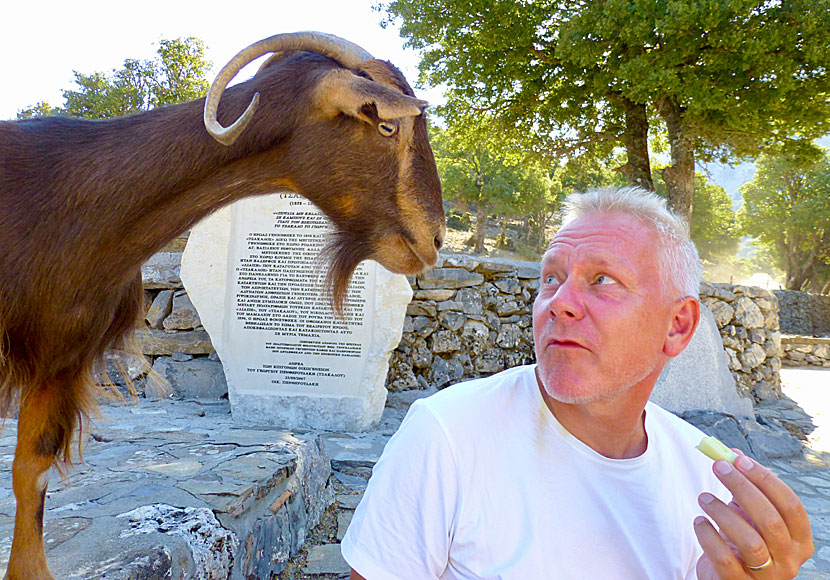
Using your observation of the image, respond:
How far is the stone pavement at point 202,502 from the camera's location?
6.18 ft

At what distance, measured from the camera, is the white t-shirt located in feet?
3.78

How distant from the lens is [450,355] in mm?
6652

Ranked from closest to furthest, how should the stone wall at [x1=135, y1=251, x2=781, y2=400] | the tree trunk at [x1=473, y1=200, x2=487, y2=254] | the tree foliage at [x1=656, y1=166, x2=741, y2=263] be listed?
the stone wall at [x1=135, y1=251, x2=781, y2=400], the tree trunk at [x1=473, y1=200, x2=487, y2=254], the tree foliage at [x1=656, y1=166, x2=741, y2=263]

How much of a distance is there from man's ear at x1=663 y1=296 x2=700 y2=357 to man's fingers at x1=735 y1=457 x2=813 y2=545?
0.39 meters

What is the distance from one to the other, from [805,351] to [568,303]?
46.7ft

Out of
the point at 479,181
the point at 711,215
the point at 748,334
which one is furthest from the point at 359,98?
the point at 711,215

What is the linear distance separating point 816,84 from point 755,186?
21.4 m

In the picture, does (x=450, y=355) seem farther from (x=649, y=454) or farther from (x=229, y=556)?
(x=649, y=454)

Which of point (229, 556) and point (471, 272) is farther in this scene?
point (471, 272)

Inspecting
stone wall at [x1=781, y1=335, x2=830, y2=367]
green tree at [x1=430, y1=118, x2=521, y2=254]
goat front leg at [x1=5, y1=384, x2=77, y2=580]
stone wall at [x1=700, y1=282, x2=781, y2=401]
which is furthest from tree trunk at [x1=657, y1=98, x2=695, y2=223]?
green tree at [x1=430, y1=118, x2=521, y2=254]

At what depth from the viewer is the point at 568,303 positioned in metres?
1.27

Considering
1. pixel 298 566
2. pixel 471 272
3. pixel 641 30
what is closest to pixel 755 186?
pixel 641 30

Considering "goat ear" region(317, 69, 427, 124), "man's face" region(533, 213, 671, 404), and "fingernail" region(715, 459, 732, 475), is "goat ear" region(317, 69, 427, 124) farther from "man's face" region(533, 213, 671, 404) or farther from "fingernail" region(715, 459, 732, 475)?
"fingernail" region(715, 459, 732, 475)

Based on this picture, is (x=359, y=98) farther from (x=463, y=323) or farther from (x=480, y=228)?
(x=480, y=228)
